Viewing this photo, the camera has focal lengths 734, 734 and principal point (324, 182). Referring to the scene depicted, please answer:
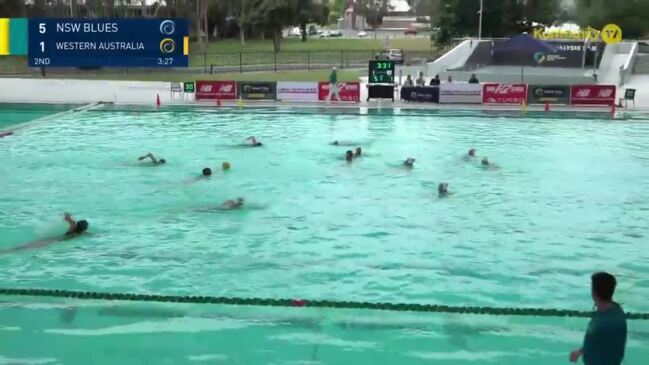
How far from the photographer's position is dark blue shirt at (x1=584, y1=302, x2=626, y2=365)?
489 cm

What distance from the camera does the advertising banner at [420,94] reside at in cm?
3162

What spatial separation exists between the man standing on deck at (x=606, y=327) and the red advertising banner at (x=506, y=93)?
90.1 ft

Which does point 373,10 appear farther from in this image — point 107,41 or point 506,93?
point 107,41

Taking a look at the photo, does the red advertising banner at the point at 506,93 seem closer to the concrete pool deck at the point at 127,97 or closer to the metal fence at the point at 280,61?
the concrete pool deck at the point at 127,97

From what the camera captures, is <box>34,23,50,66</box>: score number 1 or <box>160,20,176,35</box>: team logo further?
<box>34,23,50,66</box>: score number 1

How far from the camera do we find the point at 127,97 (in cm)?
3353

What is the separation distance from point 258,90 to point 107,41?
23.0 ft

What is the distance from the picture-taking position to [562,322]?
28.5ft

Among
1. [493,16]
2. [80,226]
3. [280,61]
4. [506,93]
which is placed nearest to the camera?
[80,226]

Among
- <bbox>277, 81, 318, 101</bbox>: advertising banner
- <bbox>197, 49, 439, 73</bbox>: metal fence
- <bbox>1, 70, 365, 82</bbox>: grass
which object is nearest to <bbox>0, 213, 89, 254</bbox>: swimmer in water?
<bbox>277, 81, 318, 101</bbox>: advertising banner

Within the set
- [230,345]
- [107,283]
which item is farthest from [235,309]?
[107,283]

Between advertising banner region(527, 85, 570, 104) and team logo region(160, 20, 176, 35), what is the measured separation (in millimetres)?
15035

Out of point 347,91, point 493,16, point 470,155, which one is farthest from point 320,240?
point 493,16

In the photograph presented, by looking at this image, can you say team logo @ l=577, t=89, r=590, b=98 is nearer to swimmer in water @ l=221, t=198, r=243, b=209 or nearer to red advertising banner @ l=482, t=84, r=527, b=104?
red advertising banner @ l=482, t=84, r=527, b=104
